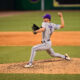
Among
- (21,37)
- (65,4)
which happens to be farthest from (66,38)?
(65,4)

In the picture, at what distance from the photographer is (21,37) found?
11.6 metres

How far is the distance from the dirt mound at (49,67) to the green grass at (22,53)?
664mm

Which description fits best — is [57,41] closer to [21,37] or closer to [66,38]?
[66,38]

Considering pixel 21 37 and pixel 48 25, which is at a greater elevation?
pixel 48 25

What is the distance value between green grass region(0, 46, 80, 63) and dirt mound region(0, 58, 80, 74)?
26.1 inches

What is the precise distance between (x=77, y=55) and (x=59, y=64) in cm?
152

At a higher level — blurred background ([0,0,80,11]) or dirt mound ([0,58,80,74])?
dirt mound ([0,58,80,74])

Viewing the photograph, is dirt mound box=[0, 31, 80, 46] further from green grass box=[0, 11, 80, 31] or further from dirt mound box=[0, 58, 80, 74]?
dirt mound box=[0, 58, 80, 74]

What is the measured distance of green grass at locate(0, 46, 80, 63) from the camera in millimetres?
7455

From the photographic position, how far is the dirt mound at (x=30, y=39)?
10230 mm
